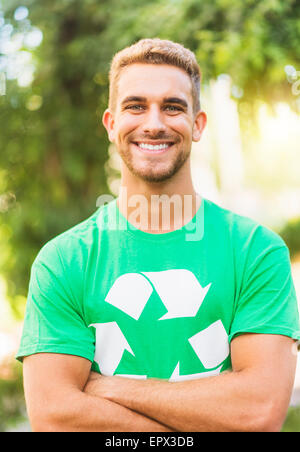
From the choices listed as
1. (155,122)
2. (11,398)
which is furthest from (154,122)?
(11,398)

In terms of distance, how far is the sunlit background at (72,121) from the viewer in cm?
353

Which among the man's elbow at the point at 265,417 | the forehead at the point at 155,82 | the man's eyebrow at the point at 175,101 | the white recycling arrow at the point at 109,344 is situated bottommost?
the man's elbow at the point at 265,417

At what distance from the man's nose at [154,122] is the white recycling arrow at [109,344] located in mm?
757

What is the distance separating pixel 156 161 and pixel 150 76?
1.16ft

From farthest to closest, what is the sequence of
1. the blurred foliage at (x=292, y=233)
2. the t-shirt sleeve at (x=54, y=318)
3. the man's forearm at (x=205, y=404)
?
the blurred foliage at (x=292, y=233)
the t-shirt sleeve at (x=54, y=318)
the man's forearm at (x=205, y=404)

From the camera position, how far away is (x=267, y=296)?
6.34 feet

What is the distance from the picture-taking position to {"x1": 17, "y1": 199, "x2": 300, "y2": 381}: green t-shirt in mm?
1910

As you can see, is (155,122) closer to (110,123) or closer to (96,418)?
(110,123)

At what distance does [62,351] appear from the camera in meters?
1.87

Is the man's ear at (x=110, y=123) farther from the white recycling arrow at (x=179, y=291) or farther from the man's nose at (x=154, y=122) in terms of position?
the white recycling arrow at (x=179, y=291)

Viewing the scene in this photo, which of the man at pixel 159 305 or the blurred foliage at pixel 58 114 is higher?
the blurred foliage at pixel 58 114

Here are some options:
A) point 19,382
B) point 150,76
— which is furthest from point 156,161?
point 19,382

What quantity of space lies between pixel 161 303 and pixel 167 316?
0.05 m

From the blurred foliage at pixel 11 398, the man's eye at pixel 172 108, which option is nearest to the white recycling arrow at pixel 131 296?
the man's eye at pixel 172 108
